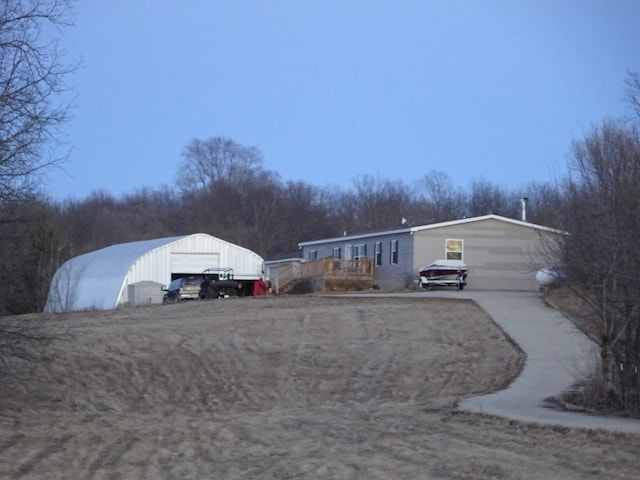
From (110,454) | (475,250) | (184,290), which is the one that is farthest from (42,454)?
(475,250)

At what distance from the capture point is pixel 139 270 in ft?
192

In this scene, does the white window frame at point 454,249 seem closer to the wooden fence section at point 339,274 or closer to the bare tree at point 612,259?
the wooden fence section at point 339,274

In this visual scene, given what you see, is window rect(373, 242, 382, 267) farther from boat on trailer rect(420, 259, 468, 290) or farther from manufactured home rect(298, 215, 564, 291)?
boat on trailer rect(420, 259, 468, 290)

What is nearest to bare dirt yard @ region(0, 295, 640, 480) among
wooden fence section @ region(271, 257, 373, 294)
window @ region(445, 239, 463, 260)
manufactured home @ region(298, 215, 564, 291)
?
manufactured home @ region(298, 215, 564, 291)

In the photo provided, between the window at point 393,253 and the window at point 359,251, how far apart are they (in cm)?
284

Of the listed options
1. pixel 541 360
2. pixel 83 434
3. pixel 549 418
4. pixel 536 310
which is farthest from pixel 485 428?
pixel 536 310

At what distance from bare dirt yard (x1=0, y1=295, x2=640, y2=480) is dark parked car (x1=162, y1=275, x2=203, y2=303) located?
12.8 meters

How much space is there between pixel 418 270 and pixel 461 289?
2.67m

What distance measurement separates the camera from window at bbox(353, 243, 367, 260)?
56656 millimetres

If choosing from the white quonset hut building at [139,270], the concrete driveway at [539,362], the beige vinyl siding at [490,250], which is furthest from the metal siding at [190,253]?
the concrete driveway at [539,362]

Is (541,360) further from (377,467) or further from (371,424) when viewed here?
(377,467)

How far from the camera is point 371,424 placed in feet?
53.4

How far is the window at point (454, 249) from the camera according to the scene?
5212cm

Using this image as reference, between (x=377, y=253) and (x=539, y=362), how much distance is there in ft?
96.5
